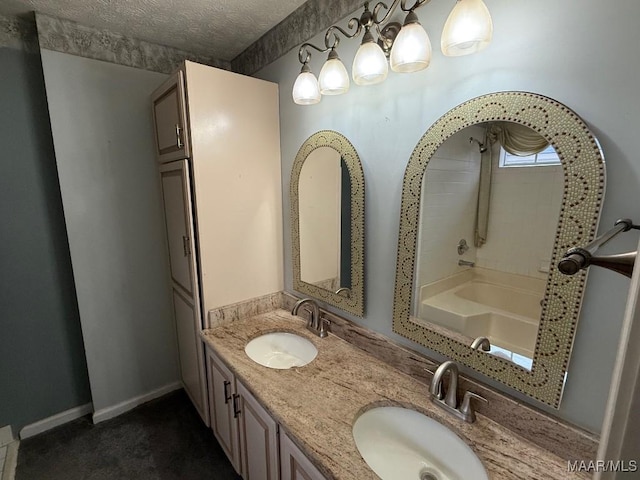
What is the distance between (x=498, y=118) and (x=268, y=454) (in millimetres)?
1372

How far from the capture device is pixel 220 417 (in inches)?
61.3

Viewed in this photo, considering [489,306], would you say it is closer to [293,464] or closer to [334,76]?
[293,464]

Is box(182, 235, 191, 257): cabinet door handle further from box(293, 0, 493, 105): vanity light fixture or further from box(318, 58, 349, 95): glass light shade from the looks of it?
box(318, 58, 349, 95): glass light shade

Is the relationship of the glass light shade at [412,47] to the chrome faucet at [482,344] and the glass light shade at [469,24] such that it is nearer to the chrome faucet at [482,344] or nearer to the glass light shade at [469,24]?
the glass light shade at [469,24]

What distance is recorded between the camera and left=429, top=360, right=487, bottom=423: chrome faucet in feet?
3.02

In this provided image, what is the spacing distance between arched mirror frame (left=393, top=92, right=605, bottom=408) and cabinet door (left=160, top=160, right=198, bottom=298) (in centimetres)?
114

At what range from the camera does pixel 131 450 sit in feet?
5.57

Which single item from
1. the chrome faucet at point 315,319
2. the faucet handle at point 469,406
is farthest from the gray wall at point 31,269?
the faucet handle at point 469,406

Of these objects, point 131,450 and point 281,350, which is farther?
point 131,450

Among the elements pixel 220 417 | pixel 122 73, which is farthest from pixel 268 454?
pixel 122 73

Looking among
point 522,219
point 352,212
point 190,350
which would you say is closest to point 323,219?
point 352,212

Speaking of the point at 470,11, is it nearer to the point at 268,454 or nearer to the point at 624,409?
the point at 624,409

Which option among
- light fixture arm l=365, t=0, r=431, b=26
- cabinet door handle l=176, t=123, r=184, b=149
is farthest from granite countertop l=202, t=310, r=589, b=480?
light fixture arm l=365, t=0, r=431, b=26

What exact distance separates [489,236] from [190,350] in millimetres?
1729
